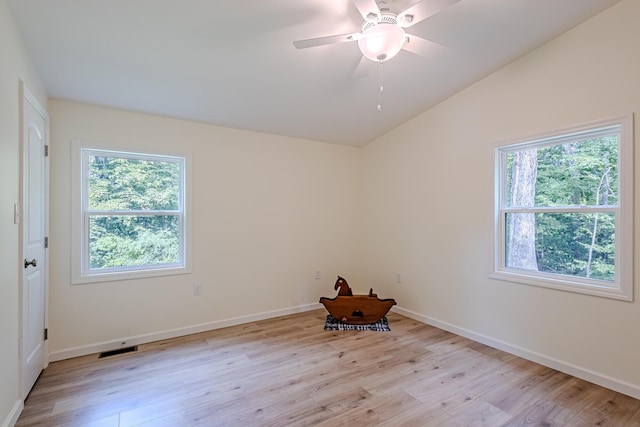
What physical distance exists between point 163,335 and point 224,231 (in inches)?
47.3

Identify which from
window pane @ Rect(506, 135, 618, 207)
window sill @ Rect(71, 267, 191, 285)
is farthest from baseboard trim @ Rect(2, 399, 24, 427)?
window pane @ Rect(506, 135, 618, 207)

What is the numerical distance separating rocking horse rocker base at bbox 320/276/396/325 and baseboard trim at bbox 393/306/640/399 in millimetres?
578

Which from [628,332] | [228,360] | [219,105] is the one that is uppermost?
[219,105]

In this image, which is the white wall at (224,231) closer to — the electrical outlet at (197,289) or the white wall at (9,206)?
the electrical outlet at (197,289)

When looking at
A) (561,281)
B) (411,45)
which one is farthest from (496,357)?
(411,45)

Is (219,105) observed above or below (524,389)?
above

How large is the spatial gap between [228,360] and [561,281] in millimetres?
2867

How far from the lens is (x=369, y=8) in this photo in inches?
66.2

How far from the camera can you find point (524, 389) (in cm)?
228

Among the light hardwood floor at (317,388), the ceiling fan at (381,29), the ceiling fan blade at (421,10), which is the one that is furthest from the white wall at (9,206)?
the ceiling fan blade at (421,10)

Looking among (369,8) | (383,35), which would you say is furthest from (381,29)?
(369,8)

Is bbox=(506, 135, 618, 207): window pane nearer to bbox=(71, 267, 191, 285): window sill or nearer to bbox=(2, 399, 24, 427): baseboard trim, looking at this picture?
bbox=(71, 267, 191, 285): window sill

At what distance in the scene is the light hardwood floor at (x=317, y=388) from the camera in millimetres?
1960

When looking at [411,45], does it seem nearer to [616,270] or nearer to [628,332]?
[616,270]
